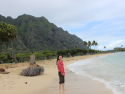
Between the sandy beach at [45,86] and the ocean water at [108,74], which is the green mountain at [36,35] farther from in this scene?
the sandy beach at [45,86]

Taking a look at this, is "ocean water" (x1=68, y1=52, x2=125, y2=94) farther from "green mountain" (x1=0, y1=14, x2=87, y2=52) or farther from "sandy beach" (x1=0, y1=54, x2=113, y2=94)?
"green mountain" (x1=0, y1=14, x2=87, y2=52)

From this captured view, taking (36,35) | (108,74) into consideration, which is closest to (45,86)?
A: (108,74)

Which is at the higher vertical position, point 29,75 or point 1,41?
point 1,41

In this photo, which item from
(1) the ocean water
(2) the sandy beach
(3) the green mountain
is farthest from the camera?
(3) the green mountain

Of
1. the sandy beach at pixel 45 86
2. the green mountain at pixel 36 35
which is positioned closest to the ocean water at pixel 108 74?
the sandy beach at pixel 45 86

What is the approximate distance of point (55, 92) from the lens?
14.4 ft

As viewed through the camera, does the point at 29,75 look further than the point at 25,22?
No

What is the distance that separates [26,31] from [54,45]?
36.2 m

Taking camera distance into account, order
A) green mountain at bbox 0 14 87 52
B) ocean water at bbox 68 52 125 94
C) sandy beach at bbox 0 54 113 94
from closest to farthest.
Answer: sandy beach at bbox 0 54 113 94 → ocean water at bbox 68 52 125 94 → green mountain at bbox 0 14 87 52

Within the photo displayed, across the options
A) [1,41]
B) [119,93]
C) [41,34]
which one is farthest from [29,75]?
[41,34]

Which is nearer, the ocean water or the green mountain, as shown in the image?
the ocean water

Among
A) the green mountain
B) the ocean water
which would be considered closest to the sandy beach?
the ocean water

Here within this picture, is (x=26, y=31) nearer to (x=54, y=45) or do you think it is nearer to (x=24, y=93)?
(x=54, y=45)

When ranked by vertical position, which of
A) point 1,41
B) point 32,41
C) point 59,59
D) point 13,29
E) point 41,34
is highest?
point 41,34
